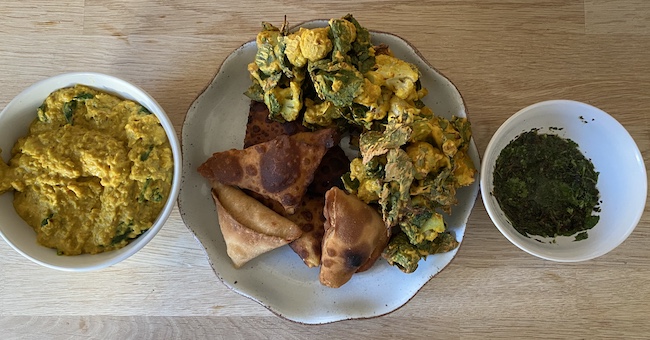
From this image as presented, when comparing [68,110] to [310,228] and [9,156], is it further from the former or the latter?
[310,228]

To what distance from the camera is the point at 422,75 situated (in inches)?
61.8

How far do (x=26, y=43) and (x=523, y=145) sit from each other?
1.64 meters

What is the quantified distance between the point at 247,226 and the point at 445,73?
31.5 inches

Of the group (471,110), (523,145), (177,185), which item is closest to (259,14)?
(177,185)

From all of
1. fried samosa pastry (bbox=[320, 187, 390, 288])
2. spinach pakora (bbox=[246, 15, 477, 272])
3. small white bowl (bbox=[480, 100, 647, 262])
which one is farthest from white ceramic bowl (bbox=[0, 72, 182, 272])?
small white bowl (bbox=[480, 100, 647, 262])

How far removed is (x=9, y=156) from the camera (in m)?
1.46

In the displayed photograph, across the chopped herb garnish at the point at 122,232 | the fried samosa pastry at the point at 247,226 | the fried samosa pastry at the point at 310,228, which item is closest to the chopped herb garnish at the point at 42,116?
the chopped herb garnish at the point at 122,232

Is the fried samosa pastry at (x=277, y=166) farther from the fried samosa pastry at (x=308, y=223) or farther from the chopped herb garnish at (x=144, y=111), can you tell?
the chopped herb garnish at (x=144, y=111)

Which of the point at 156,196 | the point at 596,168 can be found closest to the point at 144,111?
the point at 156,196

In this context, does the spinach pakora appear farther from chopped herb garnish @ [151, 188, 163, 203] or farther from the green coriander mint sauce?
chopped herb garnish @ [151, 188, 163, 203]

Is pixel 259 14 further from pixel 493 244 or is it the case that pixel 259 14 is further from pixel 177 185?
pixel 493 244

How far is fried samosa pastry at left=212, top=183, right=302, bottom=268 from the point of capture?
1.52 meters

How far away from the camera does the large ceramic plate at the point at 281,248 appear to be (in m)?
1.55

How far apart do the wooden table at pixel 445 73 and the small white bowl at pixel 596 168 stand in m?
0.16
